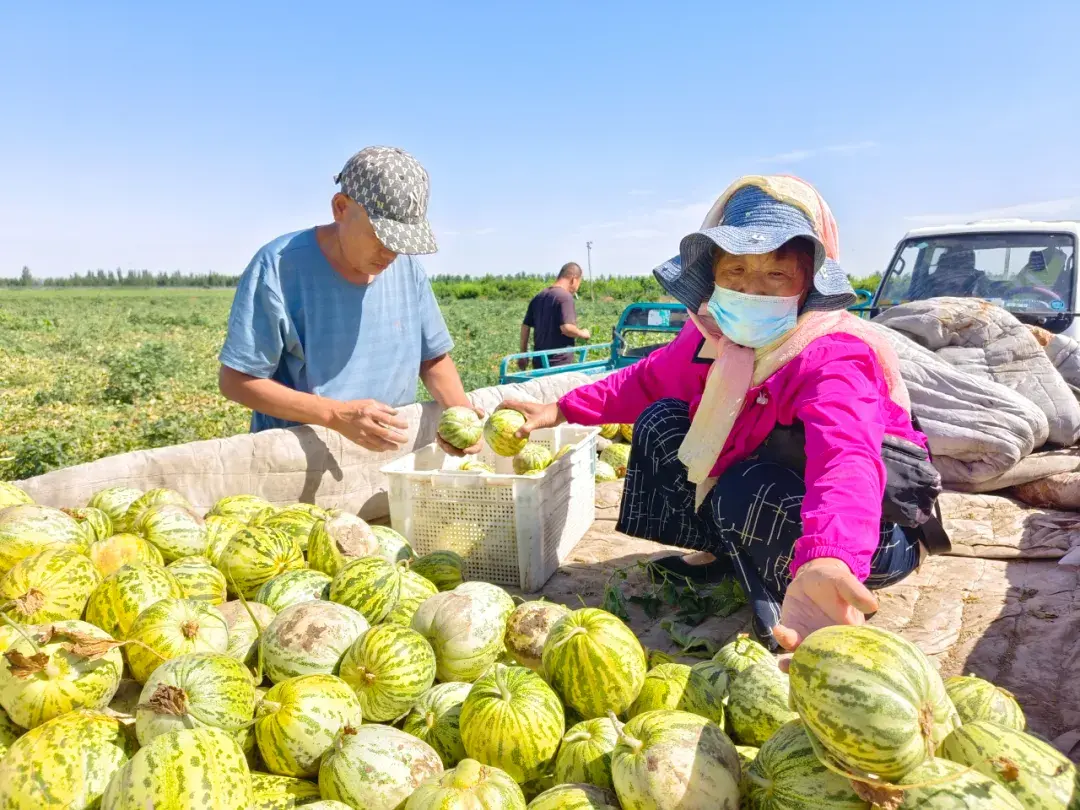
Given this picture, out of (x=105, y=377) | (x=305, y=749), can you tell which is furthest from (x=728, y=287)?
(x=105, y=377)

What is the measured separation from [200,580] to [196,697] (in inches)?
43.4

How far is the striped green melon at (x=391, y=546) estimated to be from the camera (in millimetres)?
3635

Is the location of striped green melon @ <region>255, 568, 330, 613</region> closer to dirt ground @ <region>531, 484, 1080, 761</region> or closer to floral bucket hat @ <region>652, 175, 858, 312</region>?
dirt ground @ <region>531, 484, 1080, 761</region>

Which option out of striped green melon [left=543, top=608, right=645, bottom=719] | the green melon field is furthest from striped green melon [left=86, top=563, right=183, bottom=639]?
the green melon field

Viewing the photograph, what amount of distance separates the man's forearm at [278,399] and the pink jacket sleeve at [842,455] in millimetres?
2514

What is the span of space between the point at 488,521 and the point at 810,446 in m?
1.91

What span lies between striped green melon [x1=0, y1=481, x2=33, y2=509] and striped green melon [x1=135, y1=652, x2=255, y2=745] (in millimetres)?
1857

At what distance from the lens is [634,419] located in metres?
4.28

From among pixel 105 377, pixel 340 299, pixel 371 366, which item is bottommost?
pixel 105 377

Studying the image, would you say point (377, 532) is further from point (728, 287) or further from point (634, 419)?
point (728, 287)

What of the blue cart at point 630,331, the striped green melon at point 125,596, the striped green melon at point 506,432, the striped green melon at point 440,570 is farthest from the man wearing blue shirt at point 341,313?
the blue cart at point 630,331

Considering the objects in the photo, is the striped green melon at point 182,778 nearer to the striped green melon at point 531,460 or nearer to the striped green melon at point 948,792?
the striped green melon at point 948,792

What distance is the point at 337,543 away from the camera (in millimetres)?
3508

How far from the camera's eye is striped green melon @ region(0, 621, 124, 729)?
2.25 metres
